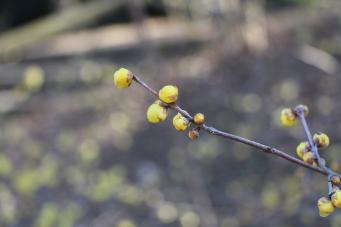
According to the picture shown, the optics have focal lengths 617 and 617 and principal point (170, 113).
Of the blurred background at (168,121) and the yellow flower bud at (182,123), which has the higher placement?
the blurred background at (168,121)

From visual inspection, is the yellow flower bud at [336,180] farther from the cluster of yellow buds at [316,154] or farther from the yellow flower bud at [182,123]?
the yellow flower bud at [182,123]

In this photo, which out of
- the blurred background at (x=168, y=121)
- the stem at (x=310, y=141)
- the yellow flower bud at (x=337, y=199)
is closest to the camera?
the yellow flower bud at (x=337, y=199)

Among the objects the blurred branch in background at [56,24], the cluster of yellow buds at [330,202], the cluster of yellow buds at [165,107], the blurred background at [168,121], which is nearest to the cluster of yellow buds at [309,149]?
the cluster of yellow buds at [330,202]

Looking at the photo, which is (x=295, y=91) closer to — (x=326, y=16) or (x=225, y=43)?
(x=225, y=43)

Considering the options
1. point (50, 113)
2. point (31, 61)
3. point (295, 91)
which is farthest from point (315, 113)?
point (31, 61)

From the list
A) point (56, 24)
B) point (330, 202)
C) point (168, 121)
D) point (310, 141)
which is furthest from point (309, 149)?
point (56, 24)

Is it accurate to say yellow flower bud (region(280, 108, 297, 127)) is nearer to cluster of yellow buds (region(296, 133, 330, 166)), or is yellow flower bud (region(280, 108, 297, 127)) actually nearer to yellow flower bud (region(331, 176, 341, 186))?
cluster of yellow buds (region(296, 133, 330, 166))

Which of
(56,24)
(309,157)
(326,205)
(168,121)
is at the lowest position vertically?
(326,205)

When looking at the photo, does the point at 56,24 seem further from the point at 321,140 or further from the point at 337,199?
the point at 337,199
